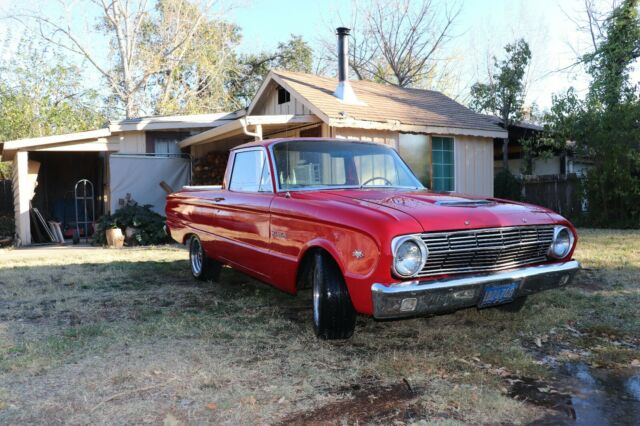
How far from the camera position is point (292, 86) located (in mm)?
11875

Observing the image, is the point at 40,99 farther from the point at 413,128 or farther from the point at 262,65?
the point at 413,128

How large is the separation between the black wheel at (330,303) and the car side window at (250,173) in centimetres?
116

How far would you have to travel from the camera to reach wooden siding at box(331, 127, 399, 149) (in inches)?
433

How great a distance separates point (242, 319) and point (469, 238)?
2.31 m

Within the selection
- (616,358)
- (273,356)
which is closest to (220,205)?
(273,356)

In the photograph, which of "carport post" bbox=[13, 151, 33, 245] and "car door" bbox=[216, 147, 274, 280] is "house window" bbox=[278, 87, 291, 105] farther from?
"car door" bbox=[216, 147, 274, 280]

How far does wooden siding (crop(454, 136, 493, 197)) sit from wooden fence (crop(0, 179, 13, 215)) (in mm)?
13702

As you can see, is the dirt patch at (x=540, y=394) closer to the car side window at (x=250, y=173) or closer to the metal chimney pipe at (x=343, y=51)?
the car side window at (x=250, y=173)

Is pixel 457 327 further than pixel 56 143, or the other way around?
pixel 56 143

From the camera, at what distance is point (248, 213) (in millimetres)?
4906

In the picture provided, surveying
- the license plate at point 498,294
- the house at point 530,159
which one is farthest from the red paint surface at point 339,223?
the house at point 530,159

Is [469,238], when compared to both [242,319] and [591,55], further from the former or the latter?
[591,55]

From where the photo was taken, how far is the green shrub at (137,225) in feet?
37.2

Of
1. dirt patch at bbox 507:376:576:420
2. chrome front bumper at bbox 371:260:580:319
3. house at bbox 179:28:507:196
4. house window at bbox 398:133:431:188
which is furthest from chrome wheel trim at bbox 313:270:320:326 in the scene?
house window at bbox 398:133:431:188
